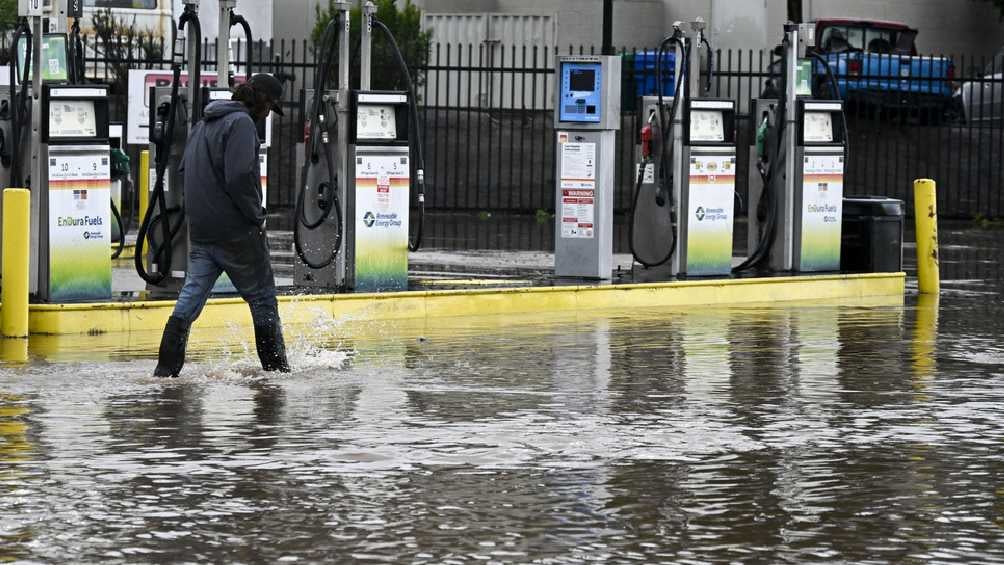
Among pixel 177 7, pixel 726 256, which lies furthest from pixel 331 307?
pixel 177 7

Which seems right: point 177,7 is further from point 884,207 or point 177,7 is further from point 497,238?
point 884,207

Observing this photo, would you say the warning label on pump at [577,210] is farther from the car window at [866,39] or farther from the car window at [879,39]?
the car window at [879,39]

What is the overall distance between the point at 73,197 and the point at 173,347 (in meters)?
3.16

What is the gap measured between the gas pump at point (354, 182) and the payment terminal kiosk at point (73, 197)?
6.06 ft

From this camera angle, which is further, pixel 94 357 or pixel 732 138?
pixel 732 138

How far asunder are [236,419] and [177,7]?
2165cm

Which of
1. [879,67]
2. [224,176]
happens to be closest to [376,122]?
[224,176]

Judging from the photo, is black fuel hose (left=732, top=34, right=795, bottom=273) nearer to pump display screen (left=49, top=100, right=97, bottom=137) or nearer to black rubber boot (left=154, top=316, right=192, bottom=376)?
pump display screen (left=49, top=100, right=97, bottom=137)

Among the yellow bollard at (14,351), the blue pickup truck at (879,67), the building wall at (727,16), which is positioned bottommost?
the yellow bollard at (14,351)

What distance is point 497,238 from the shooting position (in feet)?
87.8

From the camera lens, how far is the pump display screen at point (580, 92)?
18031mm

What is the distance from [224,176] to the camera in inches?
478

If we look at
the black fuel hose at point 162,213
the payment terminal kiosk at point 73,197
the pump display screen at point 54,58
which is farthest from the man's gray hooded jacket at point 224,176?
the black fuel hose at point 162,213

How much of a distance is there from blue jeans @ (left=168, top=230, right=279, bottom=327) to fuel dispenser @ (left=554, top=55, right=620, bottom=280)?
610 centimetres
